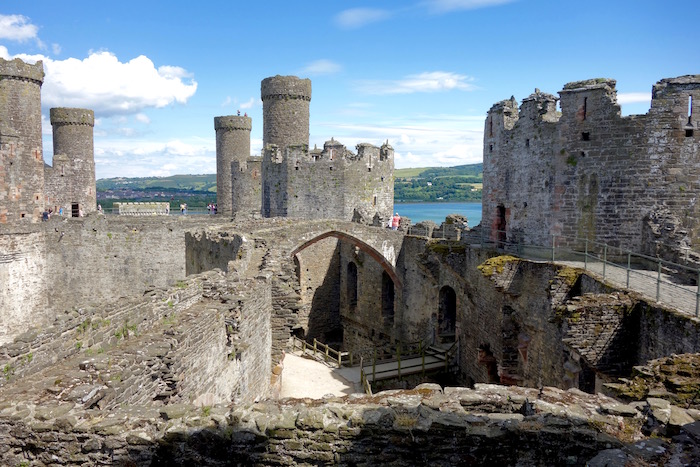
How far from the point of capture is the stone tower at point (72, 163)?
28.0m

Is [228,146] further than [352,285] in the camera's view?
Yes

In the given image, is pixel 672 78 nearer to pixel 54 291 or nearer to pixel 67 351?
pixel 67 351

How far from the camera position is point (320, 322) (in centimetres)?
2389

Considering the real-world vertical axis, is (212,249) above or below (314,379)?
above

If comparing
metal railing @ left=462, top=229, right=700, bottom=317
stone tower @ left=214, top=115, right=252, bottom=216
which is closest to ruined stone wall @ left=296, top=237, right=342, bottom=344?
metal railing @ left=462, top=229, right=700, bottom=317

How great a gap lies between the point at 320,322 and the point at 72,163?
51.3ft

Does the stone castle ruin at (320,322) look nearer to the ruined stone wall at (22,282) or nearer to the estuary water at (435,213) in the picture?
the ruined stone wall at (22,282)

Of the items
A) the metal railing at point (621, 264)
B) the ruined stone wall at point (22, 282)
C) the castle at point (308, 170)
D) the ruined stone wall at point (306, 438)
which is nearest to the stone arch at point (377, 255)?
the castle at point (308, 170)

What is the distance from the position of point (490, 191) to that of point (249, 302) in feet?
29.1

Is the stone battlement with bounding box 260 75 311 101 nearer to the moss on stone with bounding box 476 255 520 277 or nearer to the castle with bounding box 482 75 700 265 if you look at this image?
the castle with bounding box 482 75 700 265

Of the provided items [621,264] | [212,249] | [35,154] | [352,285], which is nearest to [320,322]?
[352,285]

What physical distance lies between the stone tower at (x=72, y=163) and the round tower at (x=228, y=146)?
7105 millimetres

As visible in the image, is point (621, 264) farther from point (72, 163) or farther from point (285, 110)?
point (72, 163)

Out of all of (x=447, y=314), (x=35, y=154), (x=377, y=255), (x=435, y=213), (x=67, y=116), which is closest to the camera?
(x=447, y=314)
